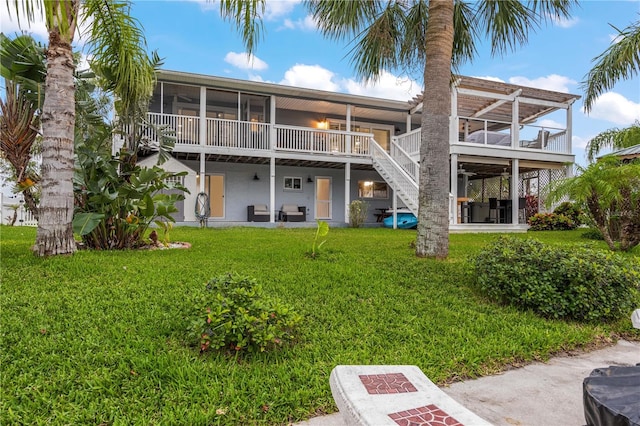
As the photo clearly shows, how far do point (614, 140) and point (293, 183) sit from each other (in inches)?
624

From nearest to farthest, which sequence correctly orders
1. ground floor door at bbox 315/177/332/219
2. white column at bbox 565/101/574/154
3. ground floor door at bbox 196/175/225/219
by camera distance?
white column at bbox 565/101/574/154 < ground floor door at bbox 196/175/225/219 < ground floor door at bbox 315/177/332/219

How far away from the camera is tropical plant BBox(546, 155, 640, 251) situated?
7031mm

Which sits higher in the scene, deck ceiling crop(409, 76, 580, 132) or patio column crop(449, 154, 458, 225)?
deck ceiling crop(409, 76, 580, 132)

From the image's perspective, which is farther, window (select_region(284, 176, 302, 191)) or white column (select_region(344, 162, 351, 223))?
window (select_region(284, 176, 302, 191))

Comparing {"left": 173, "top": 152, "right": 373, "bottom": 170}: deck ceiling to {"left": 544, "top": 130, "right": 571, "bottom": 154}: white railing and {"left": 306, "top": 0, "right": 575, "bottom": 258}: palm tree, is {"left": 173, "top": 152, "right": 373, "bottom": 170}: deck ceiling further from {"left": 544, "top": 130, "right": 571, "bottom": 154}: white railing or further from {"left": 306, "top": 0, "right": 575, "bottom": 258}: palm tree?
{"left": 544, "top": 130, "right": 571, "bottom": 154}: white railing

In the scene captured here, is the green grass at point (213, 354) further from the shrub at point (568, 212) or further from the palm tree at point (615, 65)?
the shrub at point (568, 212)

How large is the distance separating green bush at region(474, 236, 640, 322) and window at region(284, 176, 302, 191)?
1313cm

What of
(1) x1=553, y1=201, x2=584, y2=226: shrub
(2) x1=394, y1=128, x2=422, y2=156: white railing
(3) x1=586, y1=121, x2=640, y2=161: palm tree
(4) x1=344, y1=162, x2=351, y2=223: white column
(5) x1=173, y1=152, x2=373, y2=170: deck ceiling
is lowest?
(1) x1=553, y1=201, x2=584, y2=226: shrub

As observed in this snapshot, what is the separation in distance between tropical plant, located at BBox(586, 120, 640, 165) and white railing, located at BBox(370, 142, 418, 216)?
9.46 metres

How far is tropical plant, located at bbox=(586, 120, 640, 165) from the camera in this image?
54.0 ft

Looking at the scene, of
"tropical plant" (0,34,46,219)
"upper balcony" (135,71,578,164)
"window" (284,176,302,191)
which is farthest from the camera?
"window" (284,176,302,191)

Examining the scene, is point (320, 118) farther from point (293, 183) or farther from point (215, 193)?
point (215, 193)

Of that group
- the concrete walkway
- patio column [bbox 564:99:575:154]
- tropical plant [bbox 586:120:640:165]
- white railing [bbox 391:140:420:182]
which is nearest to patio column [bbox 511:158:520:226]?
patio column [bbox 564:99:575:154]

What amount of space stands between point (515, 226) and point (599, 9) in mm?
7627
